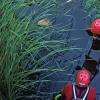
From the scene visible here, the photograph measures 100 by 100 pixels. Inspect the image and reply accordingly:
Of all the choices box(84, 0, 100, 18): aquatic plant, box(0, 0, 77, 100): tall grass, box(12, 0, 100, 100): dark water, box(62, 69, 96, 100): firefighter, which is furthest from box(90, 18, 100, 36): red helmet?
box(62, 69, 96, 100): firefighter

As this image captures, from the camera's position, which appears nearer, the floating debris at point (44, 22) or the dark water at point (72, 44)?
the dark water at point (72, 44)

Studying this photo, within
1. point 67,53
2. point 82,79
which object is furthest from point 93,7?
point 82,79

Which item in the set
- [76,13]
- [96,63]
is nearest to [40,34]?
[96,63]

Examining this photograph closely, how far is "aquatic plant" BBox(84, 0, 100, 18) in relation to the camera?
174 inches

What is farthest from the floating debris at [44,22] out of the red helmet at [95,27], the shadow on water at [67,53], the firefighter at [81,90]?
the firefighter at [81,90]

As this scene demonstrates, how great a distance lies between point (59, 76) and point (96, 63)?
1.28 ft

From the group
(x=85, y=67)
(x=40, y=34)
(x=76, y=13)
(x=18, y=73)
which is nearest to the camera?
(x=18, y=73)

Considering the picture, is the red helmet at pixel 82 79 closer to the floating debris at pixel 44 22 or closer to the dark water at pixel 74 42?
the dark water at pixel 74 42

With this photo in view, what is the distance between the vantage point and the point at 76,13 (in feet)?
14.8

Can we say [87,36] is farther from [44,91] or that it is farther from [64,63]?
[44,91]

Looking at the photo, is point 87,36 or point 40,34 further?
point 87,36

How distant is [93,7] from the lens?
4.52 meters

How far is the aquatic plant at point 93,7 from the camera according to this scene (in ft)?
14.5

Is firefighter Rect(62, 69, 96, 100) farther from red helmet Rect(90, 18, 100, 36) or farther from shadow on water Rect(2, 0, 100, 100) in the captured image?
red helmet Rect(90, 18, 100, 36)
